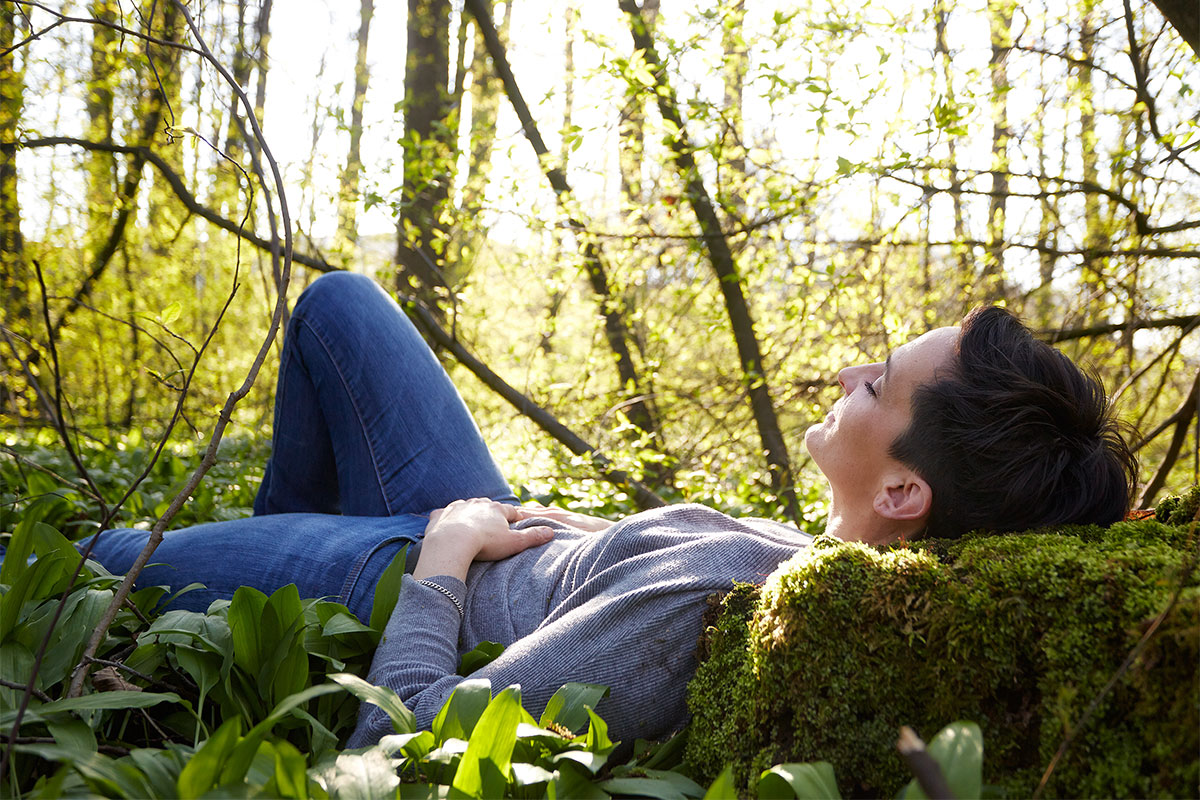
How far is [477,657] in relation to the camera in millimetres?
1626

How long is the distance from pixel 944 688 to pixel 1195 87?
10.3 ft

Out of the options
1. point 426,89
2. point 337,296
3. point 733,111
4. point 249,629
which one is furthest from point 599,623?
point 426,89

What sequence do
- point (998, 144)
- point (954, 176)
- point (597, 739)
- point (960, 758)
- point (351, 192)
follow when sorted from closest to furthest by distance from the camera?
point (960, 758)
point (597, 739)
point (954, 176)
point (998, 144)
point (351, 192)

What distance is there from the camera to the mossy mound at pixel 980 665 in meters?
0.94

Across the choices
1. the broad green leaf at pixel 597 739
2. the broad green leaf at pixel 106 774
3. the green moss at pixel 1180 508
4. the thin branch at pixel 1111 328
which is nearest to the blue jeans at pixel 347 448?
the broad green leaf at pixel 597 739

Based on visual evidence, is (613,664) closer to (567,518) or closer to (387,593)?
(387,593)

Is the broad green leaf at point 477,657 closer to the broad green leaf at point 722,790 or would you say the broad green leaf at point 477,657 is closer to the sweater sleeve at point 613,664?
the sweater sleeve at point 613,664

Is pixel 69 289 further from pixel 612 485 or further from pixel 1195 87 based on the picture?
pixel 1195 87

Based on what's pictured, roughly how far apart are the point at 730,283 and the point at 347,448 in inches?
99.9

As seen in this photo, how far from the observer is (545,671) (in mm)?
1401

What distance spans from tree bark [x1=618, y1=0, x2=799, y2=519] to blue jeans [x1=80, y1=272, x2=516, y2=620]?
1.81 meters

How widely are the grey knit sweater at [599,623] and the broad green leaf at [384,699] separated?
0.05 meters

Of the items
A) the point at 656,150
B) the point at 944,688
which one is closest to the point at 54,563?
the point at 944,688

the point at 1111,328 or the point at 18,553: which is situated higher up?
the point at 1111,328
